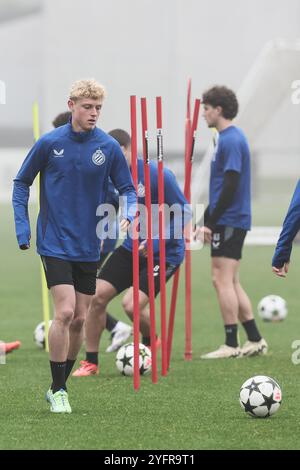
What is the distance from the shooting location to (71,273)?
784cm

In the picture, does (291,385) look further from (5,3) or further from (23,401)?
(5,3)

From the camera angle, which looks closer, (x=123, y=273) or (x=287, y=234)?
(x=287, y=234)

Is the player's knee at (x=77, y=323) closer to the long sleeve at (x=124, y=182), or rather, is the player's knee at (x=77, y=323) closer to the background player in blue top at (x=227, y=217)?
the long sleeve at (x=124, y=182)

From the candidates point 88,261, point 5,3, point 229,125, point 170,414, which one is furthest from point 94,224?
point 5,3

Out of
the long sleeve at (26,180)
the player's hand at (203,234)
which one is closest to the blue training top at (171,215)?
the player's hand at (203,234)

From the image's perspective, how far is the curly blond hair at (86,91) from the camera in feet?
25.3

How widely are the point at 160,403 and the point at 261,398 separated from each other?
0.89 meters

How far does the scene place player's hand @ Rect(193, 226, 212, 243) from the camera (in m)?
10.5

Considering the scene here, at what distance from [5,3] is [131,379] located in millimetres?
39069

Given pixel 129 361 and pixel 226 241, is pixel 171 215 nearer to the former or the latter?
pixel 226 241

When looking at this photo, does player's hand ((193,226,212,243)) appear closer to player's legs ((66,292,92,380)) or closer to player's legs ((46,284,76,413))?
player's legs ((66,292,92,380))

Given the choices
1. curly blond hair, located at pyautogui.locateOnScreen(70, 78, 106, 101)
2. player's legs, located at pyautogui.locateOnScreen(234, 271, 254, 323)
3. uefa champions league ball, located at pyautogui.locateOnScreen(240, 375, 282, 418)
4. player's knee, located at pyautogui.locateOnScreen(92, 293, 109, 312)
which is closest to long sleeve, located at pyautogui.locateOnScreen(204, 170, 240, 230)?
player's legs, located at pyautogui.locateOnScreen(234, 271, 254, 323)

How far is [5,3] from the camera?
4681 centimetres

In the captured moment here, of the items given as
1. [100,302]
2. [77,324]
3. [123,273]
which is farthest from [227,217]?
[77,324]
